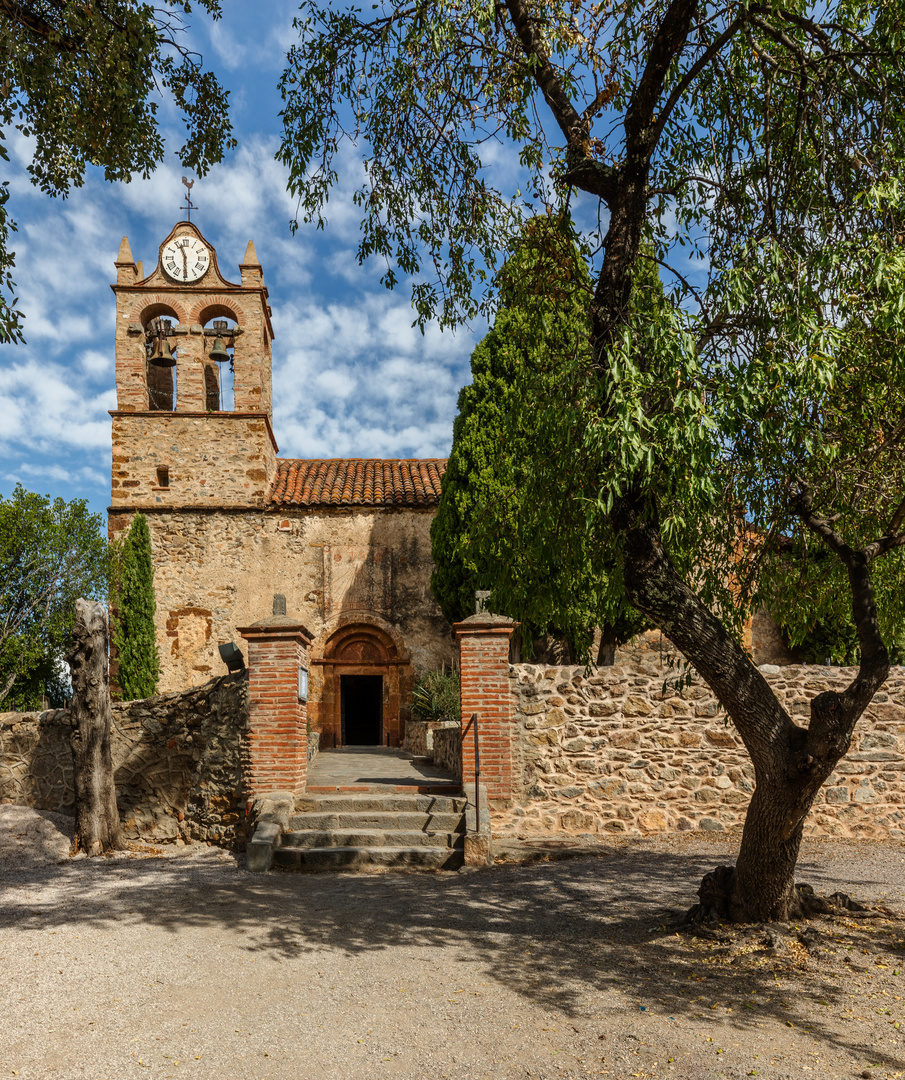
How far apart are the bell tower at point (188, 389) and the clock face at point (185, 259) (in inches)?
0.9

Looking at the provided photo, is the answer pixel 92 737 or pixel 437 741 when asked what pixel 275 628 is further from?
pixel 437 741

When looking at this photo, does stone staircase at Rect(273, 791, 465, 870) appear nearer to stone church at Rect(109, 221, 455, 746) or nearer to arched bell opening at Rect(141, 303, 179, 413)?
stone church at Rect(109, 221, 455, 746)

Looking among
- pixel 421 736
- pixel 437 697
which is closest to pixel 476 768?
pixel 421 736

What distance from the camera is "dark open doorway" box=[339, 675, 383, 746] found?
18.8m

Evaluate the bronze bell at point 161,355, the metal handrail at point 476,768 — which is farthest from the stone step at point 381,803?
the bronze bell at point 161,355

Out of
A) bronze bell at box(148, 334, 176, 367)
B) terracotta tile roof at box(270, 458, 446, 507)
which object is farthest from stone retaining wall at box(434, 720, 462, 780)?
bronze bell at box(148, 334, 176, 367)

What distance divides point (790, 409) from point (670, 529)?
1.06 meters

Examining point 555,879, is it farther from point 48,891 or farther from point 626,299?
point 626,299

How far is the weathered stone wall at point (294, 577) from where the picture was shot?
54.0ft

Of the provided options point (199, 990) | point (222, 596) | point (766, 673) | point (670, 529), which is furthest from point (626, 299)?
point (222, 596)

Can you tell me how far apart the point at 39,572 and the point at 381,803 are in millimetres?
12688

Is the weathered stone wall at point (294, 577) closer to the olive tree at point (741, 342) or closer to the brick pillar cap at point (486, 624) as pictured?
the brick pillar cap at point (486, 624)

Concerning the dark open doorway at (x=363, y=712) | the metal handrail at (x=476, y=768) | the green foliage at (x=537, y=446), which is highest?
the green foliage at (x=537, y=446)

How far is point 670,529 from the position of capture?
4.69 m
